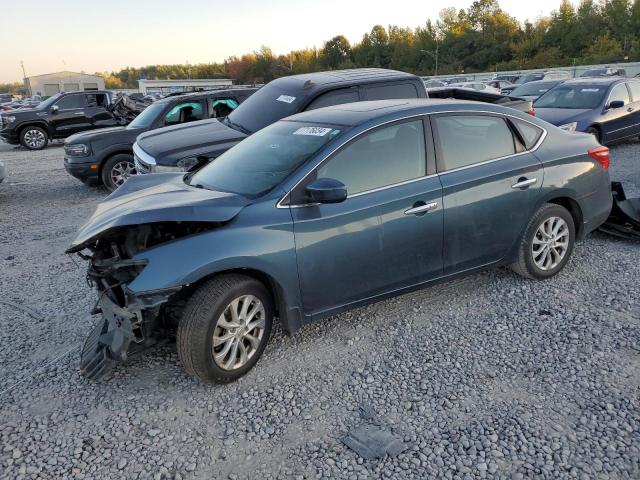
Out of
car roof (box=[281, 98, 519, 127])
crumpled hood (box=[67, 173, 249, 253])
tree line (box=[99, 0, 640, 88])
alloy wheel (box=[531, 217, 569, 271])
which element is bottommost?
alloy wheel (box=[531, 217, 569, 271])

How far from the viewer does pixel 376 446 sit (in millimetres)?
2771

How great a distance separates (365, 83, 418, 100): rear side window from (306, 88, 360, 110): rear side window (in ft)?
0.70

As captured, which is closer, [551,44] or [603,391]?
[603,391]

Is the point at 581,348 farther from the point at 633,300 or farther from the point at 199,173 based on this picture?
the point at 199,173

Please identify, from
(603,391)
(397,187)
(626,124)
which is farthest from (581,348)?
(626,124)

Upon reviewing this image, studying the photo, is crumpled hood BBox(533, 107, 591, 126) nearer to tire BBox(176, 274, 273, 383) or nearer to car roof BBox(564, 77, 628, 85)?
car roof BBox(564, 77, 628, 85)

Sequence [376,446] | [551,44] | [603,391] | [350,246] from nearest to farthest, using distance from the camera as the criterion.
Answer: [376,446] → [603,391] → [350,246] → [551,44]

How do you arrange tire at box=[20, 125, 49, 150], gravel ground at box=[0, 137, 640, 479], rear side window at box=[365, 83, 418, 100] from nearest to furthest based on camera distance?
gravel ground at box=[0, 137, 640, 479], rear side window at box=[365, 83, 418, 100], tire at box=[20, 125, 49, 150]

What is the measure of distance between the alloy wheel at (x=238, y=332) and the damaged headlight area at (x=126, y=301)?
325 millimetres

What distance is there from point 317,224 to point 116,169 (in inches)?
287

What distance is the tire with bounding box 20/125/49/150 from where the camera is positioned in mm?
16688

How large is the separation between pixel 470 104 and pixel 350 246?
1749mm

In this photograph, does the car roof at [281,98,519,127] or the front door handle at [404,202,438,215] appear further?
the car roof at [281,98,519,127]

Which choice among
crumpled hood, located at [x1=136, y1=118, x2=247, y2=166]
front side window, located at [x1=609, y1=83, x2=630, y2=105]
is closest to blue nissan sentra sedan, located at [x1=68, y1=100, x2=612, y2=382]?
crumpled hood, located at [x1=136, y1=118, x2=247, y2=166]
